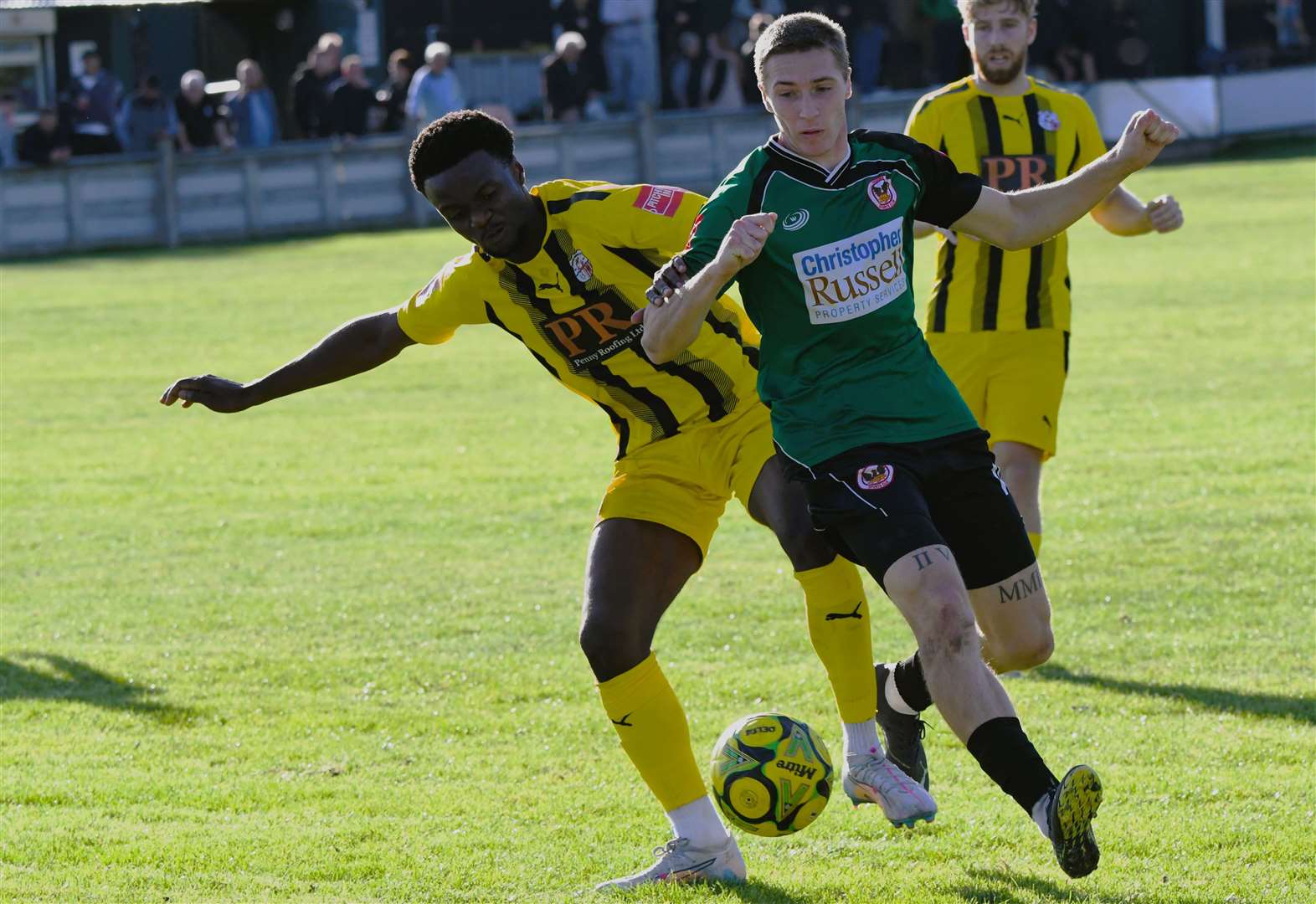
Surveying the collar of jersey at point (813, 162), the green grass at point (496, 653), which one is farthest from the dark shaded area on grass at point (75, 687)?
the collar of jersey at point (813, 162)

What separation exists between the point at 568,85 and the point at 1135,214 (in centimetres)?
2359

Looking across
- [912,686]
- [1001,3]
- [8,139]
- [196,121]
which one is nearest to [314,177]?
[196,121]

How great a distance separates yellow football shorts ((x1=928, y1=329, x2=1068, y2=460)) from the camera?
23.9 feet

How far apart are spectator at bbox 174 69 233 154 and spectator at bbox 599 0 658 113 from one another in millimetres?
7293

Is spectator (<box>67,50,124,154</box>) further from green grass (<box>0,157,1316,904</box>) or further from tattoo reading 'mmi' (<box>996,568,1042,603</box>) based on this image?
tattoo reading 'mmi' (<box>996,568,1042,603</box>)

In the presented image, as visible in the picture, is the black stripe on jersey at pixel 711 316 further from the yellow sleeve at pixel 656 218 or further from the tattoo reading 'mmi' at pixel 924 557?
the tattoo reading 'mmi' at pixel 924 557

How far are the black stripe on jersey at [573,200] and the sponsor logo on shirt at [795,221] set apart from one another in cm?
79

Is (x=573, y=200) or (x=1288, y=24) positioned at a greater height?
(x=1288, y=24)

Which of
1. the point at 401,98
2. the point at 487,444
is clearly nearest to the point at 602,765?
the point at 487,444

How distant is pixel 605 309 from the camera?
5.50 metres

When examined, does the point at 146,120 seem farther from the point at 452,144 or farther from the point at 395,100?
the point at 452,144

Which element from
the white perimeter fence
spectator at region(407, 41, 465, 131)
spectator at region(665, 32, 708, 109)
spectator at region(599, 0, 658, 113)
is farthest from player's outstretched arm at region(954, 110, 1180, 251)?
spectator at region(599, 0, 658, 113)

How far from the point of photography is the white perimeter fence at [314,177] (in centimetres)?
2695

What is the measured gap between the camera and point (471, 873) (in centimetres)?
528
